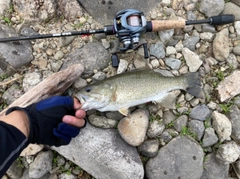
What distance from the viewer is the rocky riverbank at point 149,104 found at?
3.98 meters

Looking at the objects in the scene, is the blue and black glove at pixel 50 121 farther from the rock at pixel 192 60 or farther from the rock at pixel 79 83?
the rock at pixel 192 60

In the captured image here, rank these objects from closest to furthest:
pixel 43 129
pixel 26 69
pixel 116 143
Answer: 1. pixel 43 129
2. pixel 116 143
3. pixel 26 69

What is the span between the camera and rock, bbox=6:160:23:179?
4.24m

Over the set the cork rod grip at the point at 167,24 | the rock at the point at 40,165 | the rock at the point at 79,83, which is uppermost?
the cork rod grip at the point at 167,24

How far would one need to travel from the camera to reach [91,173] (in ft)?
13.4

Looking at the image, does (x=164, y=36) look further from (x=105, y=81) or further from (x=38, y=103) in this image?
(x=38, y=103)

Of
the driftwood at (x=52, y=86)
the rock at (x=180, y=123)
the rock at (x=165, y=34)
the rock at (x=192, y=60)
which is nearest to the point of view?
the driftwood at (x=52, y=86)

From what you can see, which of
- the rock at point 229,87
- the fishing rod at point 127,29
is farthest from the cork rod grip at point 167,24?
the rock at point 229,87

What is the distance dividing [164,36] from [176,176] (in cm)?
214

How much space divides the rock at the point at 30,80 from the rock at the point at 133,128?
1407 mm

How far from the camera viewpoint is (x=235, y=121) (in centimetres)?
416

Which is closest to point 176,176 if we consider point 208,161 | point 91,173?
point 208,161

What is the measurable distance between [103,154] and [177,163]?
1085mm

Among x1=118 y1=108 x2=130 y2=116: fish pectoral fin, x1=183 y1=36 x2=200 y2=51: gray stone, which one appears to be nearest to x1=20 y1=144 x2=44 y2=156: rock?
x1=118 y1=108 x2=130 y2=116: fish pectoral fin
